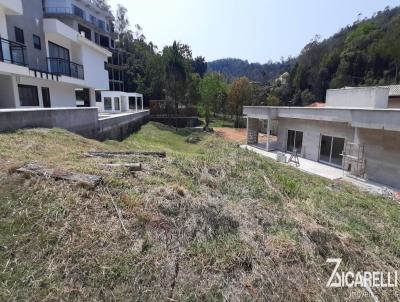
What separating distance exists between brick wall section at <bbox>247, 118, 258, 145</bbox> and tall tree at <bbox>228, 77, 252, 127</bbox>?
15.2 meters

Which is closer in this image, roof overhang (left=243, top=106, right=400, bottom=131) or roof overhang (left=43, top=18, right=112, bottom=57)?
roof overhang (left=243, top=106, right=400, bottom=131)

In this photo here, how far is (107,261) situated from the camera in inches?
117

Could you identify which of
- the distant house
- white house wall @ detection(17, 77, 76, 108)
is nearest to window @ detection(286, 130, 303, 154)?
the distant house

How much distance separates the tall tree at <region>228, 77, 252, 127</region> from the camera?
37156 millimetres

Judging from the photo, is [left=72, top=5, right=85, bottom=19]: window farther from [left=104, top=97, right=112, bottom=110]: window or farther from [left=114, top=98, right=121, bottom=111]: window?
[left=114, top=98, right=121, bottom=111]: window

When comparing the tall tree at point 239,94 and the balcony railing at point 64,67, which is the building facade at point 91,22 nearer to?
the balcony railing at point 64,67

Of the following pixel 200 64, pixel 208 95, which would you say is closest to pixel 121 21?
pixel 200 64

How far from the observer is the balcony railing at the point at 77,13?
80.5ft

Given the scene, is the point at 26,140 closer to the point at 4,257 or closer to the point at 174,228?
the point at 4,257

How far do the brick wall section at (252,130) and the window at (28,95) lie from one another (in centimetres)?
1609

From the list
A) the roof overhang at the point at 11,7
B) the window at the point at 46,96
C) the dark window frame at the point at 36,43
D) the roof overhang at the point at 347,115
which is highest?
the roof overhang at the point at 11,7

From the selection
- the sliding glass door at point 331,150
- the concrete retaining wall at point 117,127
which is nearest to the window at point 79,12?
the concrete retaining wall at point 117,127

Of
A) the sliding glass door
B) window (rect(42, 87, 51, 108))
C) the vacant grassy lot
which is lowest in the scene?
the sliding glass door

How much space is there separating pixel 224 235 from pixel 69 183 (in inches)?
98.3
